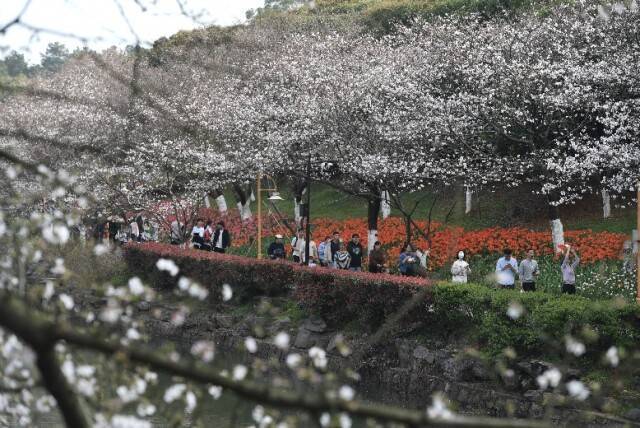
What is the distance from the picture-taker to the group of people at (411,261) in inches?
689

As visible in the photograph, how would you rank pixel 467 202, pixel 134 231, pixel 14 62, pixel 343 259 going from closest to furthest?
pixel 343 259 < pixel 467 202 < pixel 134 231 < pixel 14 62

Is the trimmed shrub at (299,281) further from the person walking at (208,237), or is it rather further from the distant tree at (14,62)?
the distant tree at (14,62)

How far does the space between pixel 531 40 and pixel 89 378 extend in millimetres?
20026

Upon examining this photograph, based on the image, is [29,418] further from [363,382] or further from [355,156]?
[355,156]

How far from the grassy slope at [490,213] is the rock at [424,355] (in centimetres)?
857

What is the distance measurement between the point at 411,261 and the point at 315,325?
228 cm

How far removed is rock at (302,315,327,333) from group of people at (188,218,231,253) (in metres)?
5.74

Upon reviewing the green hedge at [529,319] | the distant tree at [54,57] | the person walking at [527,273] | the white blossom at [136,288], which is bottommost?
the green hedge at [529,319]

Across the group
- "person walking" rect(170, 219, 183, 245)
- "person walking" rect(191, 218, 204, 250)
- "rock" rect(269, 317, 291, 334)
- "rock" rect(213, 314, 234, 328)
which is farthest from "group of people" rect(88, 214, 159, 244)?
"rock" rect(269, 317, 291, 334)

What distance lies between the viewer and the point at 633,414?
12.5 metres

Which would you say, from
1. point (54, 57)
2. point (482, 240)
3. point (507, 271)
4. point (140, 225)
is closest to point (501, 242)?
point (482, 240)


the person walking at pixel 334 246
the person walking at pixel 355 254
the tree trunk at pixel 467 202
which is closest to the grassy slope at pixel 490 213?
the tree trunk at pixel 467 202

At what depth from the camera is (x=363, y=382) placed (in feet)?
55.2

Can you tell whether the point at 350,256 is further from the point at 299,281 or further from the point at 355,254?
the point at 299,281
